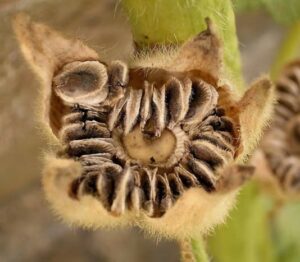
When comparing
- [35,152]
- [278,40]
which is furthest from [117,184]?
[278,40]

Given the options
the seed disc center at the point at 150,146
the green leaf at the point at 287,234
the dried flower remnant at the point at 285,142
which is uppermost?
the seed disc center at the point at 150,146

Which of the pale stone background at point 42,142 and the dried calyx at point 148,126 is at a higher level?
the dried calyx at point 148,126

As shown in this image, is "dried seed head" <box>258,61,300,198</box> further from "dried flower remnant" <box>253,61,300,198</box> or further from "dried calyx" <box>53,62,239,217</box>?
"dried calyx" <box>53,62,239,217</box>

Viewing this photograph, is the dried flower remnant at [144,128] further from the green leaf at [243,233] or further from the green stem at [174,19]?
the green leaf at [243,233]

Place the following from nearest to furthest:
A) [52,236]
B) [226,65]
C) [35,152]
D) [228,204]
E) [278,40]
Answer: [228,204]
[226,65]
[35,152]
[52,236]
[278,40]

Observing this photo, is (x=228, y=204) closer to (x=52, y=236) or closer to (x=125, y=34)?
(x=125, y=34)

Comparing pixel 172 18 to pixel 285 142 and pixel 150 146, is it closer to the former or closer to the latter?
pixel 150 146

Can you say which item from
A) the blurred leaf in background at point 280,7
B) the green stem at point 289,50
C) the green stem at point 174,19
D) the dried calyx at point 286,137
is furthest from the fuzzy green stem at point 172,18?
the green stem at point 289,50

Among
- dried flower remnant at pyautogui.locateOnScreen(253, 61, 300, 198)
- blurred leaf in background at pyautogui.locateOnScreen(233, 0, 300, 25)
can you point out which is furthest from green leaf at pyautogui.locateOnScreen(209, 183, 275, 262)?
blurred leaf in background at pyautogui.locateOnScreen(233, 0, 300, 25)
